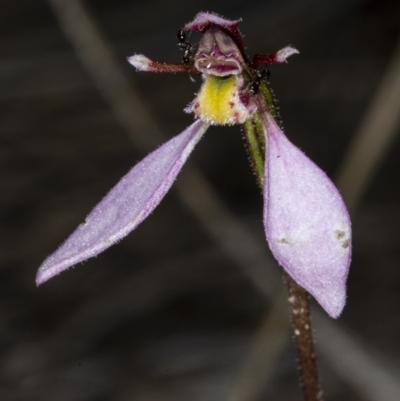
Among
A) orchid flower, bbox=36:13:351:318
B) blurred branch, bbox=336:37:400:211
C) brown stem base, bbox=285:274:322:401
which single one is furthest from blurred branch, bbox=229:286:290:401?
orchid flower, bbox=36:13:351:318

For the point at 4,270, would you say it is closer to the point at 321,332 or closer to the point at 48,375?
the point at 48,375

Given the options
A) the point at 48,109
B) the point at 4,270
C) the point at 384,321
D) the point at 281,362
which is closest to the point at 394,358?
the point at 384,321

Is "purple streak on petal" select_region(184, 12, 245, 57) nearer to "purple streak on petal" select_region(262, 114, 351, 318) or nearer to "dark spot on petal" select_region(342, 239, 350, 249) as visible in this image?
"purple streak on petal" select_region(262, 114, 351, 318)

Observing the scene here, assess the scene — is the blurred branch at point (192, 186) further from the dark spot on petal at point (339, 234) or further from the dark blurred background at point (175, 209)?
the dark spot on petal at point (339, 234)

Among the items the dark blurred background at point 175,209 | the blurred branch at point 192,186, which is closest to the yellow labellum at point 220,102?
the dark blurred background at point 175,209

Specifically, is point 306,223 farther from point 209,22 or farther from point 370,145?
point 370,145

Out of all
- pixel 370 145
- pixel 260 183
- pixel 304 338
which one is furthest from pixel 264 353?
pixel 260 183
